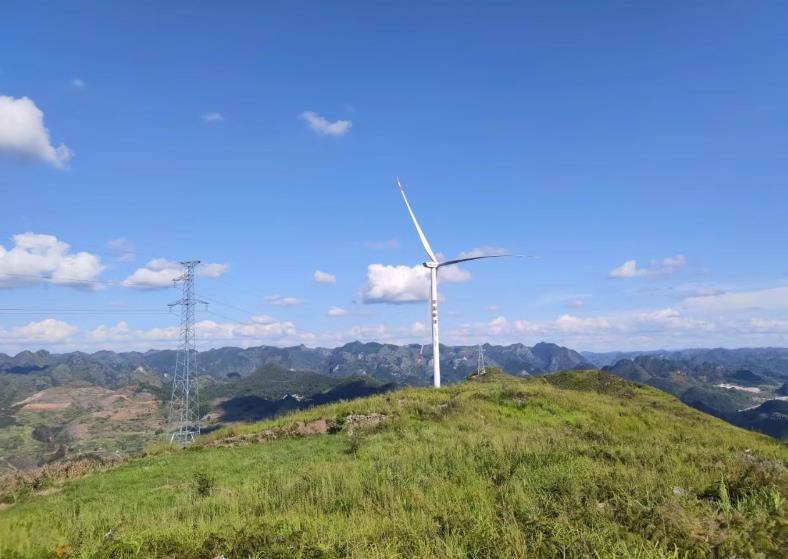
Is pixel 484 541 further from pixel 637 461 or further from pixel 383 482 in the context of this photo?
pixel 637 461

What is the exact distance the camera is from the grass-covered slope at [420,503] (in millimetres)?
8172

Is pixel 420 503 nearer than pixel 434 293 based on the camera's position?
Yes

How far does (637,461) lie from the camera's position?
1476cm

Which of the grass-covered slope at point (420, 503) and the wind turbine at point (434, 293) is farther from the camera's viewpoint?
the wind turbine at point (434, 293)

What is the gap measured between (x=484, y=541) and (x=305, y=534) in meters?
3.10

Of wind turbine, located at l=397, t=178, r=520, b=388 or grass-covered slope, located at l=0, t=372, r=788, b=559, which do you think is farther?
wind turbine, located at l=397, t=178, r=520, b=388

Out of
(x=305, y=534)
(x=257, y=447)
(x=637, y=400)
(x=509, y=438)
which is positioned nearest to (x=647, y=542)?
(x=305, y=534)

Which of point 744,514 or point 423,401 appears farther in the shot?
point 423,401

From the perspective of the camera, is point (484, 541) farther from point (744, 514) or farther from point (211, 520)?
point (211, 520)

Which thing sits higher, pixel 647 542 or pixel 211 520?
pixel 647 542

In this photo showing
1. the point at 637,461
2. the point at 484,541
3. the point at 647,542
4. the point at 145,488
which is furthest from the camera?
the point at 145,488

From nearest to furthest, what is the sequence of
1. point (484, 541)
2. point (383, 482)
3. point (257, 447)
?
1. point (484, 541)
2. point (383, 482)
3. point (257, 447)

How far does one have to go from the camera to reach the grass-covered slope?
26.8ft

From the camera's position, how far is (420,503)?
1122cm
